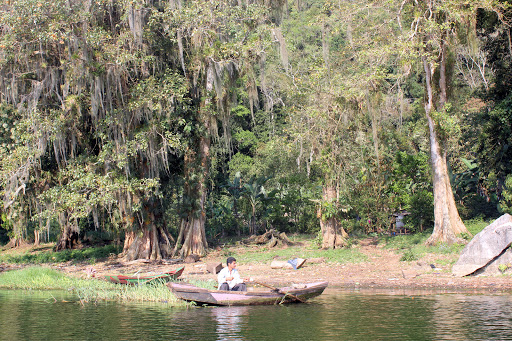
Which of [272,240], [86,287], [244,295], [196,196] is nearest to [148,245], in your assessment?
[196,196]

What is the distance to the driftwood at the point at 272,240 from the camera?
22891 millimetres

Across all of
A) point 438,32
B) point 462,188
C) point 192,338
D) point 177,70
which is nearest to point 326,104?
point 438,32

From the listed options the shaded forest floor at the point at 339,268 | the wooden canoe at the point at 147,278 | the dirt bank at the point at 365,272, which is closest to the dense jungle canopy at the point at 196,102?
the shaded forest floor at the point at 339,268

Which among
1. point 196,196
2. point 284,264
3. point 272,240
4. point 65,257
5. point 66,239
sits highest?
point 196,196

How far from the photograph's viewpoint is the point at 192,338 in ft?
30.5

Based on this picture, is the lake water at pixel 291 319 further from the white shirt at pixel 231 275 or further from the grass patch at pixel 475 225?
the grass patch at pixel 475 225

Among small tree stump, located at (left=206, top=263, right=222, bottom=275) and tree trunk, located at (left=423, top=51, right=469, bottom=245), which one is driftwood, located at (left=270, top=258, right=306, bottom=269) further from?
tree trunk, located at (left=423, top=51, right=469, bottom=245)

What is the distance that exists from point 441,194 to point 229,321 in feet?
33.9

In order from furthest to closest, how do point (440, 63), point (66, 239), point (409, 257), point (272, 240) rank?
point (66, 239) < point (272, 240) < point (440, 63) < point (409, 257)

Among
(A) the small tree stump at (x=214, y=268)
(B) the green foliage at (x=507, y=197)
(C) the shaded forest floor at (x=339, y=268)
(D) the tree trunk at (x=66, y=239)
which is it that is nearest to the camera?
(C) the shaded forest floor at (x=339, y=268)

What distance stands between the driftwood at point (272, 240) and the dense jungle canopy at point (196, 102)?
9.84ft

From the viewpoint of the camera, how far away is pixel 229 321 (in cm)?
1094

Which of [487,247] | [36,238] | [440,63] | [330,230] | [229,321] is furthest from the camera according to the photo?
[36,238]

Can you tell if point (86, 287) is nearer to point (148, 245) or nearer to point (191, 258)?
point (191, 258)
